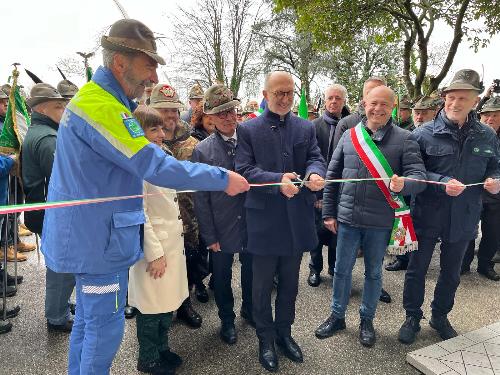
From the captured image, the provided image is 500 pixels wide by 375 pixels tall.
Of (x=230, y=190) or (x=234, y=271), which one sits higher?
(x=230, y=190)

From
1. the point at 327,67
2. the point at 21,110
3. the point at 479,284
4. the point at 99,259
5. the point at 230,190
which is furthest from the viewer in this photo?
the point at 327,67

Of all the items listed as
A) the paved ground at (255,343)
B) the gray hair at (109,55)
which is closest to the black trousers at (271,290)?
the paved ground at (255,343)

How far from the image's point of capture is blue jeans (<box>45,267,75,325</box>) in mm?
3291

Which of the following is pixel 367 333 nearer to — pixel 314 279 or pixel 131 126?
pixel 314 279

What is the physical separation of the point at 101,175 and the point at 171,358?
178 cm

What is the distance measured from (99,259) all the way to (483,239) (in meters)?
5.14

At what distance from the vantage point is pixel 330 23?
10.0m

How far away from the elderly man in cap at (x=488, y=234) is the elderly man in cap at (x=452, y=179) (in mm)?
1984

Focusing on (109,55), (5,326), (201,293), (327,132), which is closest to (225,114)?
(109,55)

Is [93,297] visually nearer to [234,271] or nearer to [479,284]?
[234,271]

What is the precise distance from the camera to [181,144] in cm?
353

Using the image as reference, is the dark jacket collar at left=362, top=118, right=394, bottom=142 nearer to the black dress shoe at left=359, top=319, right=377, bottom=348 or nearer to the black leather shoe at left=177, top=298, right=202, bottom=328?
the black dress shoe at left=359, top=319, right=377, bottom=348

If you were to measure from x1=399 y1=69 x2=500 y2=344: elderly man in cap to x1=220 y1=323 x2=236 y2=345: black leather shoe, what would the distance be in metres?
1.55

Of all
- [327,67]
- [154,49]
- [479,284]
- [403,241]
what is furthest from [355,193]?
[327,67]
